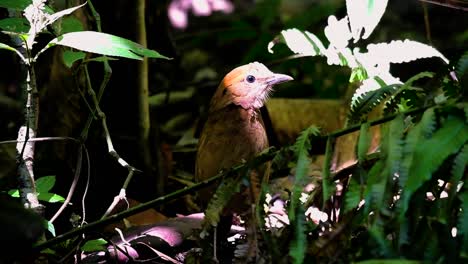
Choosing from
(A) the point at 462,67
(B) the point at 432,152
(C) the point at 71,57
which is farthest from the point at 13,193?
(A) the point at 462,67

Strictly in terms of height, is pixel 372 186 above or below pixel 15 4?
below

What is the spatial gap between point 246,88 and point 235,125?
10.4 inches

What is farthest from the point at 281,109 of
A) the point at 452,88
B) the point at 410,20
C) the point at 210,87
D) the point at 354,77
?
the point at 410,20

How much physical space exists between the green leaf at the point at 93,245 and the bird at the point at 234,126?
→ 0.66 metres

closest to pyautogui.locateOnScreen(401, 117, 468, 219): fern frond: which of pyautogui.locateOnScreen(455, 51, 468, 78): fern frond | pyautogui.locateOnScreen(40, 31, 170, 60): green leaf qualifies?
pyautogui.locateOnScreen(455, 51, 468, 78): fern frond

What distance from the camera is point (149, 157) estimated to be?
4477 millimetres

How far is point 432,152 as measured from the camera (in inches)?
99.7

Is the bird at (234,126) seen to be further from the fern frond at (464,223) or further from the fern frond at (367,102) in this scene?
the fern frond at (464,223)

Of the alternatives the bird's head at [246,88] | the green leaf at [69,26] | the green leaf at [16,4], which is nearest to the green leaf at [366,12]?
the bird's head at [246,88]

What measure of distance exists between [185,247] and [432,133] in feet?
4.35

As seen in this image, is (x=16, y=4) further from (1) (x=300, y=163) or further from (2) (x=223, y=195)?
(1) (x=300, y=163)

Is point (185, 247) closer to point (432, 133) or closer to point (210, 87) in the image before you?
point (432, 133)

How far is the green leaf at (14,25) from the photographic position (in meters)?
2.92

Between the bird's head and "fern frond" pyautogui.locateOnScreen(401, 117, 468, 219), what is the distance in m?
1.56
